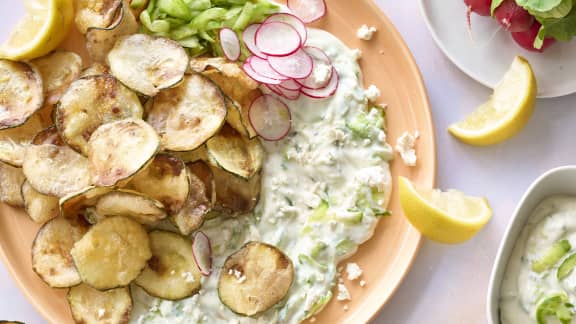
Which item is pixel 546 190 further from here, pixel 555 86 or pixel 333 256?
pixel 333 256

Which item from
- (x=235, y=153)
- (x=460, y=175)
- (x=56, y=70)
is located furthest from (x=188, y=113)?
(x=460, y=175)

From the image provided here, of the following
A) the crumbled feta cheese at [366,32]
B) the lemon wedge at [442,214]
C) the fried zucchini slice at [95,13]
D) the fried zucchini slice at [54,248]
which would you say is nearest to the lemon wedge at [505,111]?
the lemon wedge at [442,214]

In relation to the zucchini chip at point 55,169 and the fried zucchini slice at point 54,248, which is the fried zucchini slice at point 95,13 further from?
the fried zucchini slice at point 54,248

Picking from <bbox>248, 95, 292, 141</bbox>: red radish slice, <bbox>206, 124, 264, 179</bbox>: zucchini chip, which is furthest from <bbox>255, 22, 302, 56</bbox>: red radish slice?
<bbox>206, 124, 264, 179</bbox>: zucchini chip

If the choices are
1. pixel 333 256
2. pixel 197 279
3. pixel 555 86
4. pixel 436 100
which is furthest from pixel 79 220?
pixel 555 86

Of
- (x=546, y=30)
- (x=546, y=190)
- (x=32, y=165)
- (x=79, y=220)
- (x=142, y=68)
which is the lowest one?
(x=79, y=220)

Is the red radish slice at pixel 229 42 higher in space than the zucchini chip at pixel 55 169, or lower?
higher
